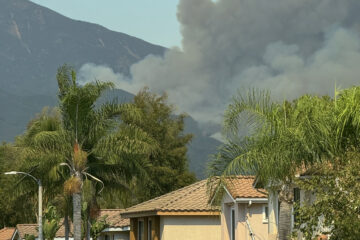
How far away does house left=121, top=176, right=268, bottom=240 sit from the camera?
109 ft

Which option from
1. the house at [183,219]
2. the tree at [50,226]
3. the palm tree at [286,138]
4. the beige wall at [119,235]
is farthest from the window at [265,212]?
the tree at [50,226]

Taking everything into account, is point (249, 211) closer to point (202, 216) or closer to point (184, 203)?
point (202, 216)

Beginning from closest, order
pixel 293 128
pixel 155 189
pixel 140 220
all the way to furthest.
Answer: pixel 293 128, pixel 140 220, pixel 155 189

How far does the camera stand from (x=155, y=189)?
3061 inches

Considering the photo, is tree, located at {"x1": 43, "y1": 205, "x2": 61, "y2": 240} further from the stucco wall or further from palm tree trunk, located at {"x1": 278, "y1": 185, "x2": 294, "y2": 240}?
palm tree trunk, located at {"x1": 278, "y1": 185, "x2": 294, "y2": 240}

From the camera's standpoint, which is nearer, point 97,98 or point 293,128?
point 293,128

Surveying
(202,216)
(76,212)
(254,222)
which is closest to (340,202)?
(254,222)

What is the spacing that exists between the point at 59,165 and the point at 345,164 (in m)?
19.0

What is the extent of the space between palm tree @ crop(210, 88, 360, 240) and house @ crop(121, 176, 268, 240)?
10.3 meters

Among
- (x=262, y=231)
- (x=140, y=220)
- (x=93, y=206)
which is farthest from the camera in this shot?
(x=140, y=220)

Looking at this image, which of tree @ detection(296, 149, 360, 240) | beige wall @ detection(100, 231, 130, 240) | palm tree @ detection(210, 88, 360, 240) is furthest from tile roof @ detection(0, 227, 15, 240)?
tree @ detection(296, 149, 360, 240)

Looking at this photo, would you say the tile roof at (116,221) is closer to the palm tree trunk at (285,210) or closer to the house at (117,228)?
the house at (117,228)

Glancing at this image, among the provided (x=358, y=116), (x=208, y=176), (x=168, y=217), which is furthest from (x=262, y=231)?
(x=358, y=116)

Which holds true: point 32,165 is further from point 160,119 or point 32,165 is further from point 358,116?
point 160,119
